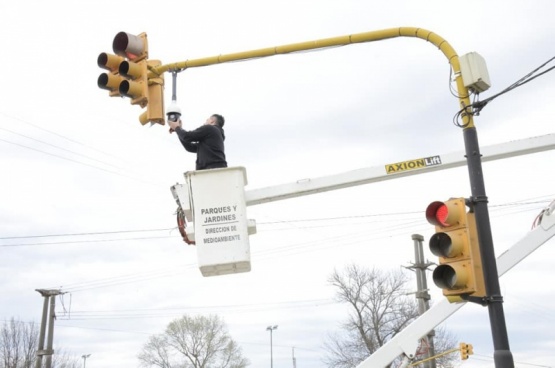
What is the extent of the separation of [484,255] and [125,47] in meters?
4.55

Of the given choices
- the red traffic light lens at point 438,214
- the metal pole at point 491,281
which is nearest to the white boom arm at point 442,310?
the metal pole at point 491,281

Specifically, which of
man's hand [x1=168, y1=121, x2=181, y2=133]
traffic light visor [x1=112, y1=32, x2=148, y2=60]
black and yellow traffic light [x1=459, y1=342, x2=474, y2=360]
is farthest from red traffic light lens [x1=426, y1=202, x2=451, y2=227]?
black and yellow traffic light [x1=459, y1=342, x2=474, y2=360]

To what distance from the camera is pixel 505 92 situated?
7395 mm

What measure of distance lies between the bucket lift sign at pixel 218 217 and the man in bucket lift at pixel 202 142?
0.47 metres

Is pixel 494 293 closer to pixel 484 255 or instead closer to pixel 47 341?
pixel 484 255

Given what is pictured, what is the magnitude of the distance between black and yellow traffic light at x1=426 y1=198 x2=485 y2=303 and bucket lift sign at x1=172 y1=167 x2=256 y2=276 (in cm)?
195

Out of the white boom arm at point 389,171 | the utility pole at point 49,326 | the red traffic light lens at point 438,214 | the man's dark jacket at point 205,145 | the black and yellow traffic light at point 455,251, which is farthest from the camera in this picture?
the utility pole at point 49,326

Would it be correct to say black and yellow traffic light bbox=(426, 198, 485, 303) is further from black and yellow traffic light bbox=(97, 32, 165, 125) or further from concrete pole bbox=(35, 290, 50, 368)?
concrete pole bbox=(35, 290, 50, 368)

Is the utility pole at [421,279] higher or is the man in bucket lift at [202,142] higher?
the utility pole at [421,279]

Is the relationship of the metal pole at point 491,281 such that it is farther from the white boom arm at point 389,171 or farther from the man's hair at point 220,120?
the man's hair at point 220,120

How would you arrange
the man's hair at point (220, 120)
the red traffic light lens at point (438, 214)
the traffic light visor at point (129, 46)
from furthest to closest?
the man's hair at point (220, 120)
the traffic light visor at point (129, 46)
the red traffic light lens at point (438, 214)

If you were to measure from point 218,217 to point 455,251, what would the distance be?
2.48 meters

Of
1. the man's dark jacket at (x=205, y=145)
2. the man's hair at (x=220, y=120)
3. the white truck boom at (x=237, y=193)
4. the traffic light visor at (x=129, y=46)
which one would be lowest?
the white truck boom at (x=237, y=193)

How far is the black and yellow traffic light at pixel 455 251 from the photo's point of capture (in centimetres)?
639
